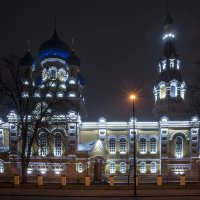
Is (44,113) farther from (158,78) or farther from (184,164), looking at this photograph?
→ (158,78)

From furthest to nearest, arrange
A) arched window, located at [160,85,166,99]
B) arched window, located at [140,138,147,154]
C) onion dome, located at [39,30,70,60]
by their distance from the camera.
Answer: arched window, located at [160,85,166,99] → arched window, located at [140,138,147,154] → onion dome, located at [39,30,70,60]

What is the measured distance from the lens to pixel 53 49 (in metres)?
65.9

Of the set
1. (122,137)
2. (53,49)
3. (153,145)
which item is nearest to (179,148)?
(153,145)

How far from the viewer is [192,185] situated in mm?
35188

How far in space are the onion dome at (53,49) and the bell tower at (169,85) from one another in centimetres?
1826

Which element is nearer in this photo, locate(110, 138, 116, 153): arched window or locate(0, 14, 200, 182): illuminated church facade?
locate(0, 14, 200, 182): illuminated church facade

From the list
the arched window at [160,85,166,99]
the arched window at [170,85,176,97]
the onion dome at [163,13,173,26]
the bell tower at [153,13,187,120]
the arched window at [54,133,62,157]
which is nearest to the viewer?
the arched window at [54,133,62,157]

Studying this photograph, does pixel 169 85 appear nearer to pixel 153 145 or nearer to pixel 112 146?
pixel 153 145

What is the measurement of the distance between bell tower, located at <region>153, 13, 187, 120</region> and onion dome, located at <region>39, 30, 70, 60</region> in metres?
18.3

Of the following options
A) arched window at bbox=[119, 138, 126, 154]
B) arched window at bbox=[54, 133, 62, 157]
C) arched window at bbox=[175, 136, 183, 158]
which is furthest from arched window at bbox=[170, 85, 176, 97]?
arched window at bbox=[54, 133, 62, 157]

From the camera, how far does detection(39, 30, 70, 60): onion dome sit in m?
65.9

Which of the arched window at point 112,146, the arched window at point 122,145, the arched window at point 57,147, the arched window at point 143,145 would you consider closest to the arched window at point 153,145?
the arched window at point 143,145

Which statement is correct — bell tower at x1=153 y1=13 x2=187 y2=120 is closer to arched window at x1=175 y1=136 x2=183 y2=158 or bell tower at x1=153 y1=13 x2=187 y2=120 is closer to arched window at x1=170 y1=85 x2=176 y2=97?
arched window at x1=170 y1=85 x2=176 y2=97

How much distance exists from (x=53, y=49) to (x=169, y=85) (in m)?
21.1
